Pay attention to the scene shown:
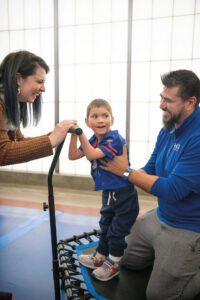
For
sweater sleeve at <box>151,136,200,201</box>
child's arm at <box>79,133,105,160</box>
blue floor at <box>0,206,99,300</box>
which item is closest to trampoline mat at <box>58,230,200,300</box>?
blue floor at <box>0,206,99,300</box>

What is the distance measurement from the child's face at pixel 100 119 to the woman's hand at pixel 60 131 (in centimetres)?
28

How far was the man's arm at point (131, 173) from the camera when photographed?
164 cm

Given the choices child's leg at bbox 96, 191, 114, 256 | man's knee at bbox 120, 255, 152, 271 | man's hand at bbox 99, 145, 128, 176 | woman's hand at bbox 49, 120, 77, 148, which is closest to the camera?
woman's hand at bbox 49, 120, 77, 148

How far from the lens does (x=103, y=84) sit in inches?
170

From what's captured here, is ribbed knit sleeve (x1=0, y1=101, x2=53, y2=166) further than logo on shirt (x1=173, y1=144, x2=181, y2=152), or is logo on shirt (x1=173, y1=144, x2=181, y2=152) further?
logo on shirt (x1=173, y1=144, x2=181, y2=152)

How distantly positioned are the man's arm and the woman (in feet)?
1.25

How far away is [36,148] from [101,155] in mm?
413

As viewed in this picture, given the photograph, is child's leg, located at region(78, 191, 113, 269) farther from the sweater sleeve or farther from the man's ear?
the man's ear

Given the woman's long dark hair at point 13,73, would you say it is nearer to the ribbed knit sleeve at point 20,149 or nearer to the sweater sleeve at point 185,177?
the ribbed knit sleeve at point 20,149

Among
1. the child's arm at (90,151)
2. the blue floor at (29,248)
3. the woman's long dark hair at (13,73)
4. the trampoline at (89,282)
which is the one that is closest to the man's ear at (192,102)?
the child's arm at (90,151)

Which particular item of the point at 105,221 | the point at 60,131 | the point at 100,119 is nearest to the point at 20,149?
the point at 60,131

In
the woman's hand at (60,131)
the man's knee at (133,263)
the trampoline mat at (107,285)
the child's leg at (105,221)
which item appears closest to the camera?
the woman's hand at (60,131)

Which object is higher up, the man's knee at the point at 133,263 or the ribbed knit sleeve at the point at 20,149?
the ribbed knit sleeve at the point at 20,149

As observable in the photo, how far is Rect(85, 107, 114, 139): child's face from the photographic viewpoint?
1728 mm
